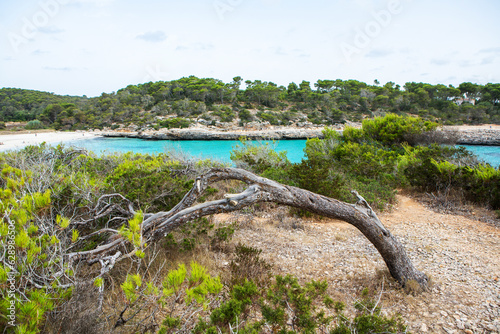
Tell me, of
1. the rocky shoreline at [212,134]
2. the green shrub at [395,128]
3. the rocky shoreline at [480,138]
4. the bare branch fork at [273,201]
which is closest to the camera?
the bare branch fork at [273,201]

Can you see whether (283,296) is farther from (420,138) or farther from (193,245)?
(420,138)

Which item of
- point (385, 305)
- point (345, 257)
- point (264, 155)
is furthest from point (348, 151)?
point (385, 305)

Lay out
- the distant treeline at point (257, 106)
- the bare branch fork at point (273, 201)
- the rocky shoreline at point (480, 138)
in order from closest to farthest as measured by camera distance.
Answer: the bare branch fork at point (273, 201)
the rocky shoreline at point (480, 138)
the distant treeline at point (257, 106)

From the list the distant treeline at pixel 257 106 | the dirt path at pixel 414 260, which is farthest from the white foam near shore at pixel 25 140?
the dirt path at pixel 414 260

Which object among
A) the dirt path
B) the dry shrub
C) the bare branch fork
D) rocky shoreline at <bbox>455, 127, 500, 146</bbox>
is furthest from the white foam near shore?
rocky shoreline at <bbox>455, 127, 500, 146</bbox>

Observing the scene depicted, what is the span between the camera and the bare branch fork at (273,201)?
2420 mm

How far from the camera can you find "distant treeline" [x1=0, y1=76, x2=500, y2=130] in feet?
113

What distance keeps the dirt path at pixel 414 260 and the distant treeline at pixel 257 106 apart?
28.7 metres

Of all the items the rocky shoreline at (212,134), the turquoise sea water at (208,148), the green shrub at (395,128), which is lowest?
the turquoise sea water at (208,148)

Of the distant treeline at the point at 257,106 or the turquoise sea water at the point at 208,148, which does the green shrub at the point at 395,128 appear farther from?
the distant treeline at the point at 257,106

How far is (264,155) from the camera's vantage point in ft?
30.5

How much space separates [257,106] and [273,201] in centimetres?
3851

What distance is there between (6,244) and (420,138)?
13012 mm

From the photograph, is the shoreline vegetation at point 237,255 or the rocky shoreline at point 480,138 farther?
the rocky shoreline at point 480,138
